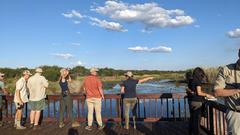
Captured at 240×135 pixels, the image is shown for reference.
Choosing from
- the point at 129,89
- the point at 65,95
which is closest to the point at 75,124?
the point at 65,95

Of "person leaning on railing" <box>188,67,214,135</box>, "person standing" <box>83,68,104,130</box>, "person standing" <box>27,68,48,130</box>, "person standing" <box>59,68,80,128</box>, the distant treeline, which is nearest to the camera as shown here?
"person leaning on railing" <box>188,67,214,135</box>

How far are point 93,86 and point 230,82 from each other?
5.16m

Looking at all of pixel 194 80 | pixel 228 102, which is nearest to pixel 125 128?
pixel 194 80

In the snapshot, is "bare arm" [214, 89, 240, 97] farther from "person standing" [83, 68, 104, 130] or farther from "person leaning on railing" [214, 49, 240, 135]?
"person standing" [83, 68, 104, 130]

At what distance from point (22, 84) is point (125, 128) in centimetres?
290

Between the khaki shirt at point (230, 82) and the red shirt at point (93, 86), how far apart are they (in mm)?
4982

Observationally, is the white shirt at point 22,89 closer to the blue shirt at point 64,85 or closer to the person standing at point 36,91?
the person standing at point 36,91

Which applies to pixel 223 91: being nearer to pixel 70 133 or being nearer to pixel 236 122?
pixel 236 122

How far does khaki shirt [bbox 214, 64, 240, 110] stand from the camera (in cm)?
394

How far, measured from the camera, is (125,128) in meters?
9.09

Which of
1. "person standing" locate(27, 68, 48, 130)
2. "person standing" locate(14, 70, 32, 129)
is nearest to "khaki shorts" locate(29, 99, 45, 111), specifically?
"person standing" locate(27, 68, 48, 130)

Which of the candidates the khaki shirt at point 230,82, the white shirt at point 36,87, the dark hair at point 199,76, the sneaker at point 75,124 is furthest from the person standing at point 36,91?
the khaki shirt at point 230,82

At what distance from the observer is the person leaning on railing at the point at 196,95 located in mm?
6363

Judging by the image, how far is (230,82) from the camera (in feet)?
13.1
